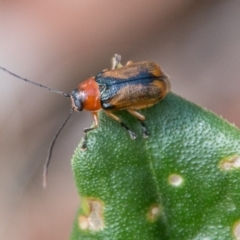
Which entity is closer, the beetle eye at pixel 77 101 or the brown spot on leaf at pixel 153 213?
the brown spot on leaf at pixel 153 213

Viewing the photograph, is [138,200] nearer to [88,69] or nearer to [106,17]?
[88,69]

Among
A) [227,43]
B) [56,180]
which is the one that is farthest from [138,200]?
[227,43]

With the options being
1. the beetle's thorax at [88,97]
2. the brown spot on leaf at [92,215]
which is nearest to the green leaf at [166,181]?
the brown spot on leaf at [92,215]

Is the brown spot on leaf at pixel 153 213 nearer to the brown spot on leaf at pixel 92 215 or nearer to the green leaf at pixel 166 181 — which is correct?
the green leaf at pixel 166 181

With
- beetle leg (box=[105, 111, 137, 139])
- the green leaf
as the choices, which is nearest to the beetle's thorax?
beetle leg (box=[105, 111, 137, 139])

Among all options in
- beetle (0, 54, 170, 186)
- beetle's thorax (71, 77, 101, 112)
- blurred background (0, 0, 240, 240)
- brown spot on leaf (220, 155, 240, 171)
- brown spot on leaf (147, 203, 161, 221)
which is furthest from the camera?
blurred background (0, 0, 240, 240)

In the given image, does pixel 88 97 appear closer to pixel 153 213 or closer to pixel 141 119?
pixel 141 119

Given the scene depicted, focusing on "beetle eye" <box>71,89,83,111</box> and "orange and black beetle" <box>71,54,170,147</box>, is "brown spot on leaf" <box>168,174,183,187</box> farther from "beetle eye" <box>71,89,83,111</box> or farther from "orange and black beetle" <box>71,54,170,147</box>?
"beetle eye" <box>71,89,83,111</box>

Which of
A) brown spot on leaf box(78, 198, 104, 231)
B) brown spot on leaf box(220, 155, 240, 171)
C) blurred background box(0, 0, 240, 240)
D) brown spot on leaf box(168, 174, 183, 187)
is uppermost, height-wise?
blurred background box(0, 0, 240, 240)
